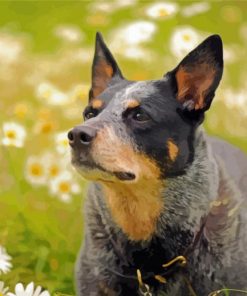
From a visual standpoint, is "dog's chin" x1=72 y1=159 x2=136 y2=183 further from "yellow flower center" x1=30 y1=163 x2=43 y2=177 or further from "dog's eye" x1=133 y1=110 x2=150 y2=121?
"yellow flower center" x1=30 y1=163 x2=43 y2=177

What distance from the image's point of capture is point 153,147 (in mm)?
3893

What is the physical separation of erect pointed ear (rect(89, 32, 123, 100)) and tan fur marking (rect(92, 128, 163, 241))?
0.49 metres

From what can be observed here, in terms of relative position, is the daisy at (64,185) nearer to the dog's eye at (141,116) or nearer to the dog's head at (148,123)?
the dog's head at (148,123)

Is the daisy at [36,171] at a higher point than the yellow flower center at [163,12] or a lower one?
lower

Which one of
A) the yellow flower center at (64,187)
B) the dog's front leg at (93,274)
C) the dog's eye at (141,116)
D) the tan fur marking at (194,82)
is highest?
the tan fur marking at (194,82)

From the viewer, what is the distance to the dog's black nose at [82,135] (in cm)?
370

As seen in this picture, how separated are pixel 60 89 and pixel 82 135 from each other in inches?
155

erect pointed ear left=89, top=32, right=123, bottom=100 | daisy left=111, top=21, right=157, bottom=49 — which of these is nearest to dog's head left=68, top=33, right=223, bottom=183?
erect pointed ear left=89, top=32, right=123, bottom=100

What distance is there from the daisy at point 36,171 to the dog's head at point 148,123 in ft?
4.35

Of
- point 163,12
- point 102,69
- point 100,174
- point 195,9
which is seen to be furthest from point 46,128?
point 195,9

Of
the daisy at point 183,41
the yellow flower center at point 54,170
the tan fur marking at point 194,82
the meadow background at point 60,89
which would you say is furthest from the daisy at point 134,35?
the tan fur marking at point 194,82

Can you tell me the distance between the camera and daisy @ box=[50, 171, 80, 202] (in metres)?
5.34

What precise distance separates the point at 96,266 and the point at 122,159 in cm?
Result: 67

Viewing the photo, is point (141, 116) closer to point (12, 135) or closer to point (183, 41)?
point (12, 135)
